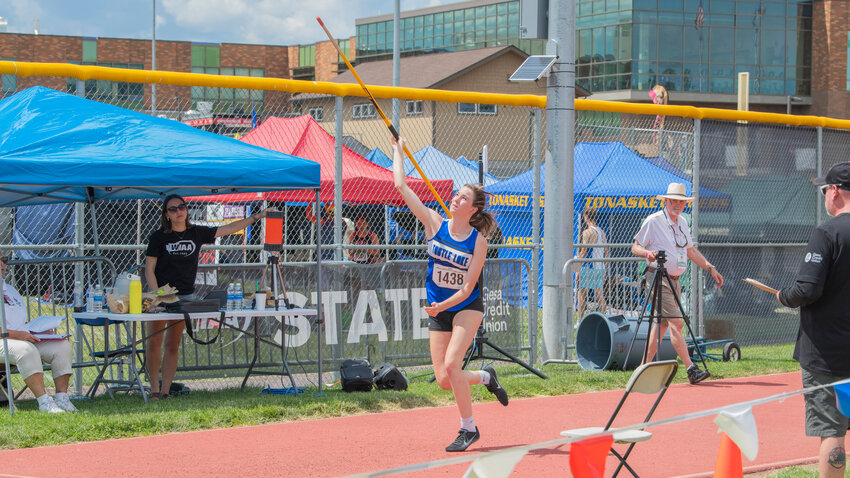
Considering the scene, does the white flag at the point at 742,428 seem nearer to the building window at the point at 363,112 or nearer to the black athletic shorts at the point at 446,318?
the black athletic shorts at the point at 446,318

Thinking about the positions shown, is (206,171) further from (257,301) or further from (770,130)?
(770,130)

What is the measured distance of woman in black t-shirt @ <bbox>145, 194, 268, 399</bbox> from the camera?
9172 millimetres

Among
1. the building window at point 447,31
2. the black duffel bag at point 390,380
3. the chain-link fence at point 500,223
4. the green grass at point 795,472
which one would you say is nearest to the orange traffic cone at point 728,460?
the green grass at point 795,472

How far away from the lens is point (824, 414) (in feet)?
17.4

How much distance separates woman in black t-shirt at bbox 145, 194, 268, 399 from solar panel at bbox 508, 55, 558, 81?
329 cm

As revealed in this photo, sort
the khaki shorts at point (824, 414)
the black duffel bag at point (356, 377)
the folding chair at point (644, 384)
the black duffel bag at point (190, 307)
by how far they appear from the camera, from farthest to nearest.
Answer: the black duffel bag at point (356, 377) → the black duffel bag at point (190, 307) → the khaki shorts at point (824, 414) → the folding chair at point (644, 384)

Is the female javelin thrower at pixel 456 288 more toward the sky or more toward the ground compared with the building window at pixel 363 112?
more toward the ground

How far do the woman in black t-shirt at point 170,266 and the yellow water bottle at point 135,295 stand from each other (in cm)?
47

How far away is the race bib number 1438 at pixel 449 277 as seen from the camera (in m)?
7.20

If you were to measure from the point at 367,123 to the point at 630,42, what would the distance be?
29.3 metres

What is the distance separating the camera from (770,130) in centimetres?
1384

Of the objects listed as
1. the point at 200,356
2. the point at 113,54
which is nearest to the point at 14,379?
the point at 200,356

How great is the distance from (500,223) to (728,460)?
1473 centimetres

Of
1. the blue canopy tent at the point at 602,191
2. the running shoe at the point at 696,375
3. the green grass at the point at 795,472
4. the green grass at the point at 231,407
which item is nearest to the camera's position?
the green grass at the point at 795,472
